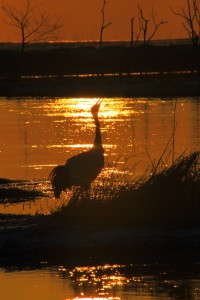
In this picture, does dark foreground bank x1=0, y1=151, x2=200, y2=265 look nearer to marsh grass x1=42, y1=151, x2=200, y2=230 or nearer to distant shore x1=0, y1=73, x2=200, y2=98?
marsh grass x1=42, y1=151, x2=200, y2=230

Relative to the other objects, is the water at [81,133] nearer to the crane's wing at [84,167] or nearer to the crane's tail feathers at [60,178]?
the crane's wing at [84,167]

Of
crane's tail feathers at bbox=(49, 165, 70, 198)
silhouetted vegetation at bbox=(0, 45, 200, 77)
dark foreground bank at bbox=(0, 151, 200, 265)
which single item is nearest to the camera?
dark foreground bank at bbox=(0, 151, 200, 265)

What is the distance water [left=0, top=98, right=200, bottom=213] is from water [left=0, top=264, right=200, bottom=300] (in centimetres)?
325

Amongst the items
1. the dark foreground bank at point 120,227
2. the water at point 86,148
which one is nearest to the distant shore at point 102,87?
the water at point 86,148

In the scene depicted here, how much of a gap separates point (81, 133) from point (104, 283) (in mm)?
20733

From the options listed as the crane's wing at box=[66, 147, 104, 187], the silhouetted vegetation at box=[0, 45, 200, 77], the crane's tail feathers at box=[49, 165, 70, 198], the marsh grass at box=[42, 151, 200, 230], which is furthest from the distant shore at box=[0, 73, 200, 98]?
the marsh grass at box=[42, 151, 200, 230]

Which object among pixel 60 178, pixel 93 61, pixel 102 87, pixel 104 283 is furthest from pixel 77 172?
pixel 93 61

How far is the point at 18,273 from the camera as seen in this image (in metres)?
11.7

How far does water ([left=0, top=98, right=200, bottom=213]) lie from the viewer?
2134 centimetres

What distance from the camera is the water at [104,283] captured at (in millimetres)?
10547

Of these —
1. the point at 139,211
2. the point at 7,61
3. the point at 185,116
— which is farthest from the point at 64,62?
the point at 139,211

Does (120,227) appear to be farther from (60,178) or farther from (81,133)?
(81,133)

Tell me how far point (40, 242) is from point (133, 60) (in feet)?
249

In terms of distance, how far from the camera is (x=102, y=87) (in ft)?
198
